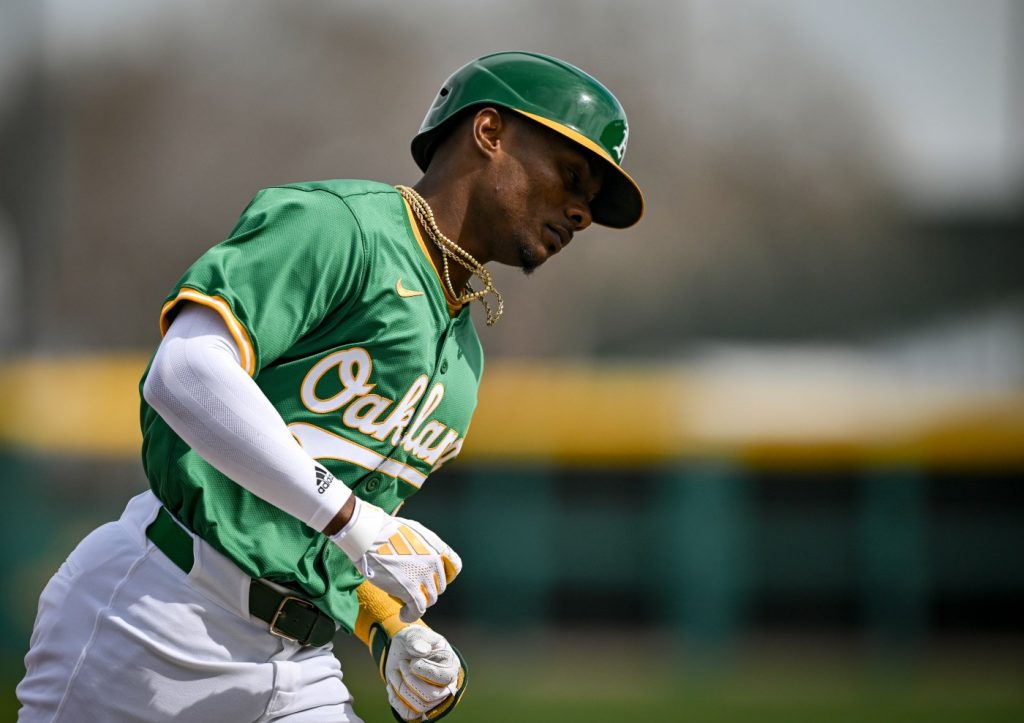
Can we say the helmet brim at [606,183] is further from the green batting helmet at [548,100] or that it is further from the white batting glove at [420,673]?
the white batting glove at [420,673]

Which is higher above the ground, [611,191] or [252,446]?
[611,191]

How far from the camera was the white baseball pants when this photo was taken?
8.54 ft

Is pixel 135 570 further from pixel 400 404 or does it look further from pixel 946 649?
pixel 946 649

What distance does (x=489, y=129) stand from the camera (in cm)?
292

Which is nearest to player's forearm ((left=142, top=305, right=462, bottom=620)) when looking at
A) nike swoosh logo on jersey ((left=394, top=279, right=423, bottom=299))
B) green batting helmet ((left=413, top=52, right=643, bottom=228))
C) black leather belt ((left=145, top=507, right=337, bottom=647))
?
black leather belt ((left=145, top=507, right=337, bottom=647))

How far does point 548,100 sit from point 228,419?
39.7 inches

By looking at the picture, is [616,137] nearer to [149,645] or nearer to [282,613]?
[282,613]

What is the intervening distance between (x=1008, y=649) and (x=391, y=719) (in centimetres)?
511

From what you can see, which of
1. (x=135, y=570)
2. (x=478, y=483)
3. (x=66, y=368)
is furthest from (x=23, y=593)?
(x=135, y=570)

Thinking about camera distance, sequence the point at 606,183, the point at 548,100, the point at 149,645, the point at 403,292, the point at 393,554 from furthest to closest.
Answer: the point at 606,183
the point at 548,100
the point at 403,292
the point at 149,645
the point at 393,554

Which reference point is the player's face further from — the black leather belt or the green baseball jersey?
the black leather belt

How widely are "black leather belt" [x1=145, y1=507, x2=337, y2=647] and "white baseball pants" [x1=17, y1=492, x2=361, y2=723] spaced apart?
0.06 feet

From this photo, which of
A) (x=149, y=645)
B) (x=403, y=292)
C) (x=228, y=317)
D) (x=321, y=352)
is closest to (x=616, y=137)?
(x=403, y=292)

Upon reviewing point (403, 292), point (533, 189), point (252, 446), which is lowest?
point (252, 446)
